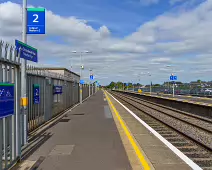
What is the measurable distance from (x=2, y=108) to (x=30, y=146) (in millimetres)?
3316

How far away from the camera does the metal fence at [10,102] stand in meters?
5.03

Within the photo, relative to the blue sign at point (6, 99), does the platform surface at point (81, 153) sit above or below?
below

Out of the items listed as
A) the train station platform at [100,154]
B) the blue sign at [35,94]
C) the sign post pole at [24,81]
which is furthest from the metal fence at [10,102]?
the blue sign at [35,94]

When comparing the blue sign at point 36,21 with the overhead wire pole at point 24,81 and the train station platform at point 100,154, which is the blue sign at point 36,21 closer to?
the overhead wire pole at point 24,81

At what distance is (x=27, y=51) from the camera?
7.41 m

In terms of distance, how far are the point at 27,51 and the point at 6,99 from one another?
103 inches

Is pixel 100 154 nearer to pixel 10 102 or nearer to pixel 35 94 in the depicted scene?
pixel 10 102

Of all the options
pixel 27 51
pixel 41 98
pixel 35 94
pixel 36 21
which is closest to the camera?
pixel 27 51

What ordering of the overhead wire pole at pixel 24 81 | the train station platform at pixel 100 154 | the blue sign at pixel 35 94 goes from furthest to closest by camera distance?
the blue sign at pixel 35 94 → the overhead wire pole at pixel 24 81 → the train station platform at pixel 100 154

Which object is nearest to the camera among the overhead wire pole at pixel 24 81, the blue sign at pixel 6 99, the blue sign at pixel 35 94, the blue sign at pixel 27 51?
the blue sign at pixel 6 99

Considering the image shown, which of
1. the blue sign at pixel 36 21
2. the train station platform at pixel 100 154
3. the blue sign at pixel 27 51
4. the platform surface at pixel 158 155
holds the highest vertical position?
the blue sign at pixel 36 21

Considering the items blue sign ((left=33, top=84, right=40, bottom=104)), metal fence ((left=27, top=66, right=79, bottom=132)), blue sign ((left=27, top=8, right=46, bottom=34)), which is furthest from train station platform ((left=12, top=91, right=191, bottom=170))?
blue sign ((left=27, top=8, right=46, bottom=34))

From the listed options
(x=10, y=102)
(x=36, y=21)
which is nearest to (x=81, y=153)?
(x=10, y=102)

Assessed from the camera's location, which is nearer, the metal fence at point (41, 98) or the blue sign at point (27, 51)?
the blue sign at point (27, 51)
